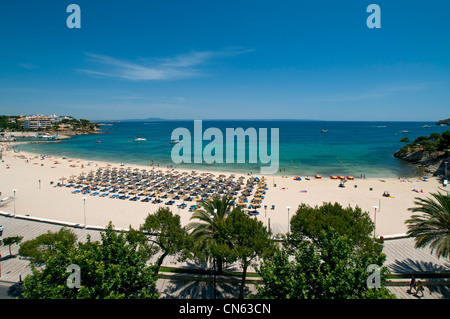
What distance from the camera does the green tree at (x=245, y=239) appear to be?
10.7 m

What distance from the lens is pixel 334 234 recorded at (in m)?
9.91

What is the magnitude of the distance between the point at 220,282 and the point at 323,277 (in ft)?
22.3

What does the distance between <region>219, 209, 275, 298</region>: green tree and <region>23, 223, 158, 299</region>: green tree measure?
3.65m

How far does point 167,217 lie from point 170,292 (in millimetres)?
3711

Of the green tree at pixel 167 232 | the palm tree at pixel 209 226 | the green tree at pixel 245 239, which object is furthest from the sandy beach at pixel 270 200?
the green tree at pixel 167 232

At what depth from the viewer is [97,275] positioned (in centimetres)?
833

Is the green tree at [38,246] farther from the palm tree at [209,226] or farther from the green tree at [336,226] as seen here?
the green tree at [336,226]

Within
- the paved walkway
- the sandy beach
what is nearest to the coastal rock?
the sandy beach

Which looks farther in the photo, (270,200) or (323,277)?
(270,200)

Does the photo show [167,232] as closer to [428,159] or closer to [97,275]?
[97,275]

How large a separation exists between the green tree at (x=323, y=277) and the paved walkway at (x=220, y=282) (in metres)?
4.83

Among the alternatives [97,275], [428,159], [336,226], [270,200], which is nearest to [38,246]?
[97,275]

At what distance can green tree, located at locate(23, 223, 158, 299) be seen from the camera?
817 cm
